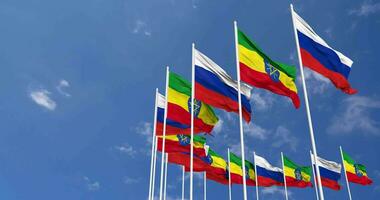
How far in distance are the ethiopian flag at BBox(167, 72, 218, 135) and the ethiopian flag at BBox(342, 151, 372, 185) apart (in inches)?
892

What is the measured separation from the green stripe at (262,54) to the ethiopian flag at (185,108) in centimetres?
439

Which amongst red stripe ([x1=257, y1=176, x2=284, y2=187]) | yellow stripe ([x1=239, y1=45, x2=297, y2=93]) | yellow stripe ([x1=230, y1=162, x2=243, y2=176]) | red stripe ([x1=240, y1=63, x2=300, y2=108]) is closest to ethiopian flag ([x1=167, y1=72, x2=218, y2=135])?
red stripe ([x1=240, y1=63, x2=300, y2=108])

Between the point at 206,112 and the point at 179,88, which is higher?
the point at 179,88

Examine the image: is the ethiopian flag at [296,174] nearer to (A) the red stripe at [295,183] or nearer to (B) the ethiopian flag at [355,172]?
(A) the red stripe at [295,183]

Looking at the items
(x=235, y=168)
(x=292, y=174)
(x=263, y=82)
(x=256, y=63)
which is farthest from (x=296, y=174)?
(x=256, y=63)

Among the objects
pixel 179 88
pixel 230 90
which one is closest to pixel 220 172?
pixel 179 88

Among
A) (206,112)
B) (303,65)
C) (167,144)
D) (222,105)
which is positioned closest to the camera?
(303,65)

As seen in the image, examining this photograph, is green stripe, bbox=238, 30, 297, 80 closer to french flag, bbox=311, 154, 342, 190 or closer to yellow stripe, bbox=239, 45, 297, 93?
yellow stripe, bbox=239, 45, 297, 93

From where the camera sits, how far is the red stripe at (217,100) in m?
17.7

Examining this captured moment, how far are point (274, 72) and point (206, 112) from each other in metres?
4.97

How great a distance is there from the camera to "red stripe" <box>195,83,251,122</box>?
17.7 m

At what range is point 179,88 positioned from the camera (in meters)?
22.2

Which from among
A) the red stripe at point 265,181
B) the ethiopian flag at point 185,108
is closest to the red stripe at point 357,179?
the red stripe at point 265,181

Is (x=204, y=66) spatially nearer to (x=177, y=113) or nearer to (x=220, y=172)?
(x=177, y=113)
